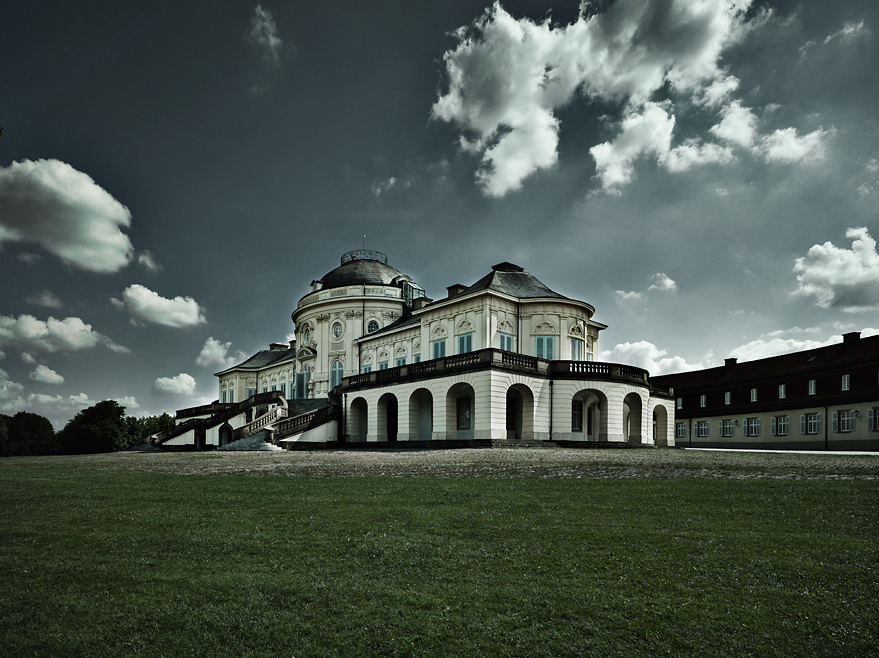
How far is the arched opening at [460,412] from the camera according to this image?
31452 mm

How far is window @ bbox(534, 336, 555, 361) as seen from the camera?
36.4 m

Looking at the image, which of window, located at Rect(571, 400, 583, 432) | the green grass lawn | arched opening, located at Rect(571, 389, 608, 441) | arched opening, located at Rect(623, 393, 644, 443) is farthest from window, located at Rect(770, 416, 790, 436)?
the green grass lawn

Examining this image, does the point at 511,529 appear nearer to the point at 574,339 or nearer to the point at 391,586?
the point at 391,586

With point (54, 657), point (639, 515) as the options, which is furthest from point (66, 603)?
point (639, 515)

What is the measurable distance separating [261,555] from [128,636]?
1783 mm

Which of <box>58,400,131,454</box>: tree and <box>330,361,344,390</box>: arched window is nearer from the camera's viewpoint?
<box>58,400,131,454</box>: tree

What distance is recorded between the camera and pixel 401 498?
8.88m

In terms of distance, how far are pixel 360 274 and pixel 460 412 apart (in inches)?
877

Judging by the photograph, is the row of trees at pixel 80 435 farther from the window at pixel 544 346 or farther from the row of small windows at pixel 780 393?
the row of small windows at pixel 780 393

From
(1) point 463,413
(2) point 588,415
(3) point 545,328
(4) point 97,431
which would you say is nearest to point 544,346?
(3) point 545,328

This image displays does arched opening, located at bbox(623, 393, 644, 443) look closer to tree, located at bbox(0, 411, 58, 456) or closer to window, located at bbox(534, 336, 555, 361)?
window, located at bbox(534, 336, 555, 361)

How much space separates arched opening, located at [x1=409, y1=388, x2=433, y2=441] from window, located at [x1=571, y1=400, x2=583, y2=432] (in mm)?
9246

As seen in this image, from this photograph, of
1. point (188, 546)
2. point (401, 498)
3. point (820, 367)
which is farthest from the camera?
point (820, 367)

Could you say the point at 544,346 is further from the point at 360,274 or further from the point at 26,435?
the point at 26,435
